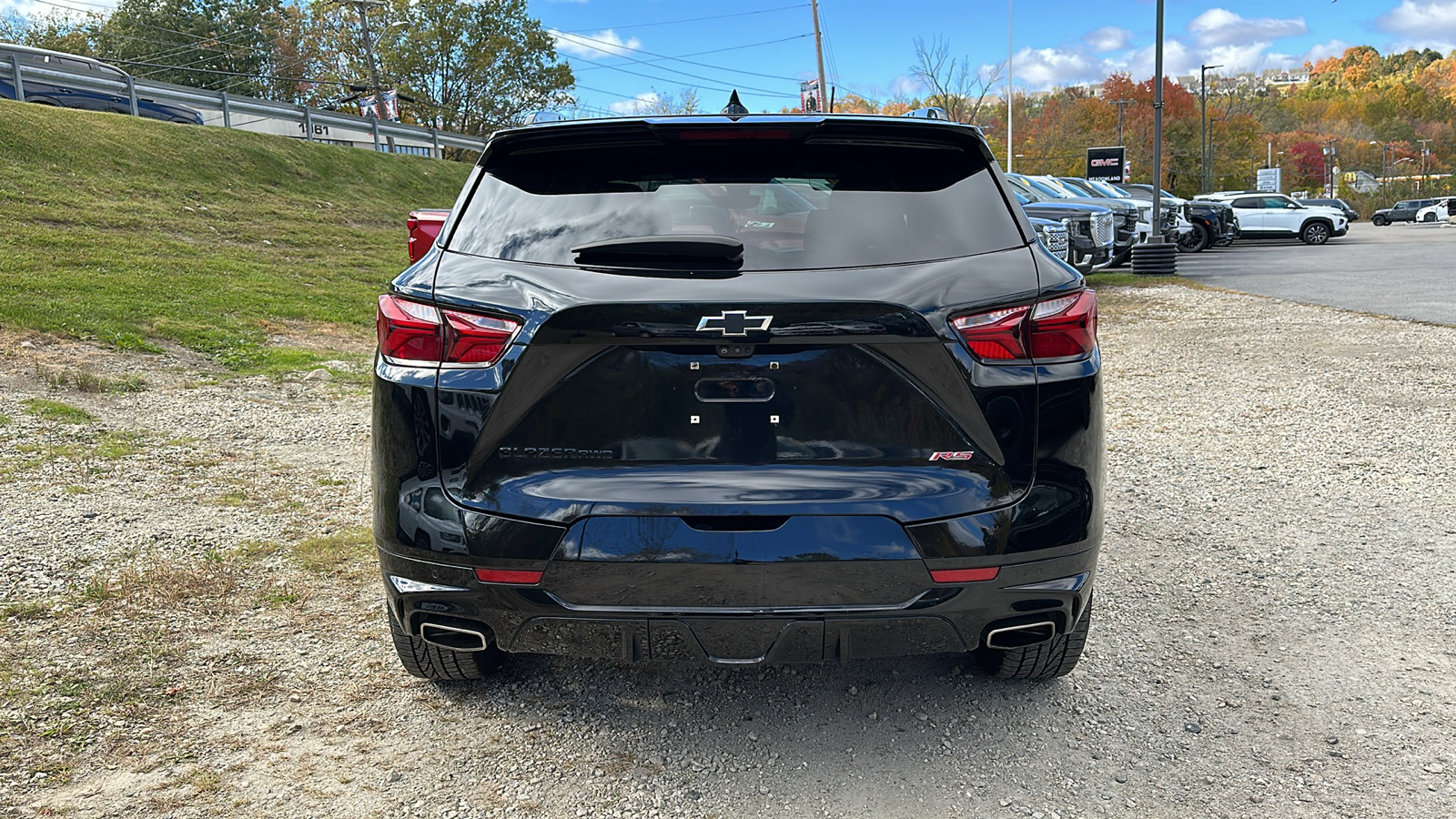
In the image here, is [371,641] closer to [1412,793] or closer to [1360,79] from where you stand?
[1412,793]

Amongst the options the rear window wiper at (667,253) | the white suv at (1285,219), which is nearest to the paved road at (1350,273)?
the white suv at (1285,219)

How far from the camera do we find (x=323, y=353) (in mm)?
9945

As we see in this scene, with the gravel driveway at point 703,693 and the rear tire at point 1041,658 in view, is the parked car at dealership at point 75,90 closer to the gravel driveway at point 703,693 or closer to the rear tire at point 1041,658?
the gravel driveway at point 703,693

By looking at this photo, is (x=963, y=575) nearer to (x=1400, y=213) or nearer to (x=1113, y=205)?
(x=1113, y=205)

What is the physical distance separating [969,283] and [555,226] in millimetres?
1048

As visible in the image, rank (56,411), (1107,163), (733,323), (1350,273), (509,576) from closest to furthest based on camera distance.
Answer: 1. (733,323)
2. (509,576)
3. (56,411)
4. (1350,273)
5. (1107,163)

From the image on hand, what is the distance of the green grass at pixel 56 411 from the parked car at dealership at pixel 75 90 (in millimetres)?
16655

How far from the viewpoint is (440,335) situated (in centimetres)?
260

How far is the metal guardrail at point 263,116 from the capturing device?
2122 cm

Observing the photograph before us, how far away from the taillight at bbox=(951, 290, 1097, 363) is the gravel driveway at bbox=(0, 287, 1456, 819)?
1121 mm

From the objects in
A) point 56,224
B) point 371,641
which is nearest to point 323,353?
point 56,224

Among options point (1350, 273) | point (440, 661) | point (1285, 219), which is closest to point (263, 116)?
point (1350, 273)

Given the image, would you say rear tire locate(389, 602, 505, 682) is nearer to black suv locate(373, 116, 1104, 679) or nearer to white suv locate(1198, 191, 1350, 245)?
black suv locate(373, 116, 1104, 679)

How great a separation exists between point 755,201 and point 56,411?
5.79 meters
